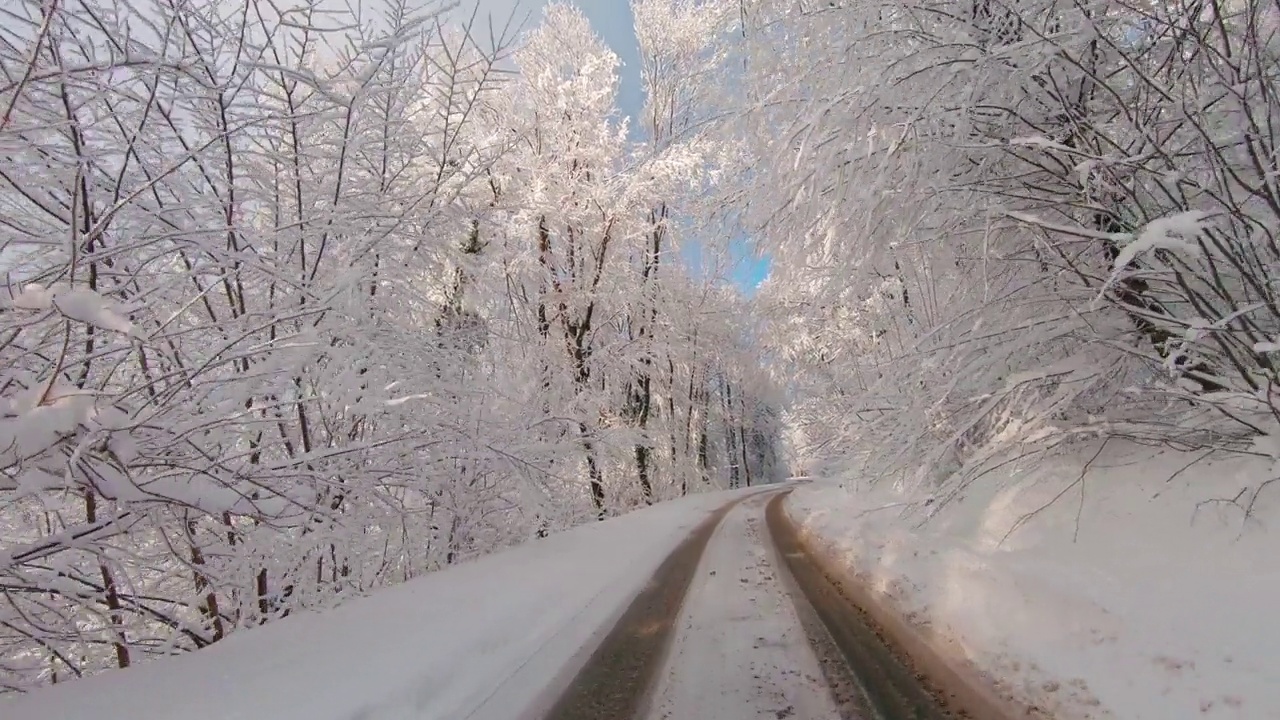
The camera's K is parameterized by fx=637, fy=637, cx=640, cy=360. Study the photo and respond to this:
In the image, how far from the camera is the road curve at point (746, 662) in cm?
318

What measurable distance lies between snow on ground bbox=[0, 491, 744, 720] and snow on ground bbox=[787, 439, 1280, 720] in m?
2.58

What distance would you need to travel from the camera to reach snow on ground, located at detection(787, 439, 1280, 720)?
2719 mm

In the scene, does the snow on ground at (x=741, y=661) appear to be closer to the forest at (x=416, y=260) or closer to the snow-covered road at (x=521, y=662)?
the snow-covered road at (x=521, y=662)

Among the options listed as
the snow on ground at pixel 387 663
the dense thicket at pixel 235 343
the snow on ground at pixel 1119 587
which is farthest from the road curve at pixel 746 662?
the dense thicket at pixel 235 343

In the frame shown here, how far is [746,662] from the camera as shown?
12.6 ft

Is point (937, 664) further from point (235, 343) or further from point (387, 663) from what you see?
point (235, 343)

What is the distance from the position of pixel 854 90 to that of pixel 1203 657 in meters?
3.59

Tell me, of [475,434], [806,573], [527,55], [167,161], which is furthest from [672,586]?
[527,55]

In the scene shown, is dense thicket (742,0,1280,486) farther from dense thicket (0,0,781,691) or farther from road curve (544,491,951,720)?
dense thicket (0,0,781,691)

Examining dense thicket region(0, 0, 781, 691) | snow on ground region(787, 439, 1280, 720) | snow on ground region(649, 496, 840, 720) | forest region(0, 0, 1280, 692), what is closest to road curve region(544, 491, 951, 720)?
snow on ground region(649, 496, 840, 720)

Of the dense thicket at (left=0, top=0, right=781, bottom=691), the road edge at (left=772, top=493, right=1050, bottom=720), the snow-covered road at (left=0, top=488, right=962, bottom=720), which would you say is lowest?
the road edge at (left=772, top=493, right=1050, bottom=720)

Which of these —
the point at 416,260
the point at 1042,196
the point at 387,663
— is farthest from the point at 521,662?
the point at 1042,196

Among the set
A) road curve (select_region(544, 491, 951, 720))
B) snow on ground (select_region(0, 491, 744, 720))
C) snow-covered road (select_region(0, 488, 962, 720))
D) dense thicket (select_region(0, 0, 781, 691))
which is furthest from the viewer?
road curve (select_region(544, 491, 951, 720))

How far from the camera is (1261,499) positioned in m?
3.77
